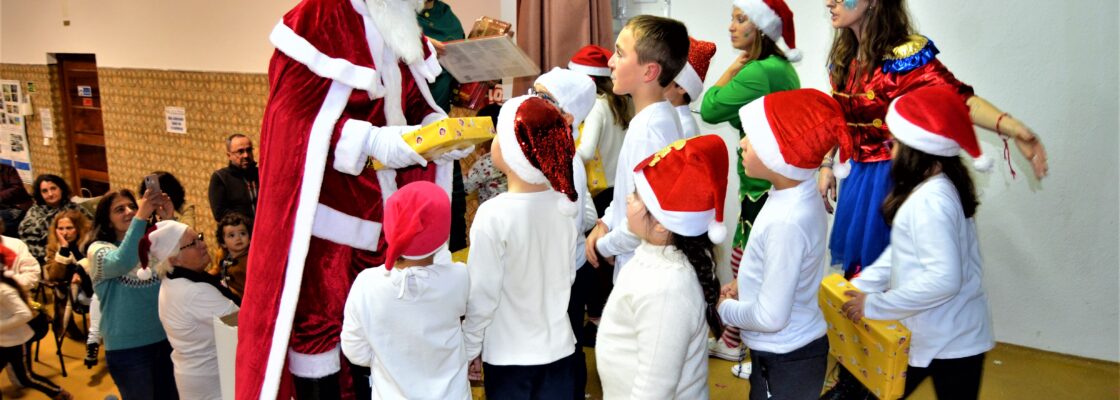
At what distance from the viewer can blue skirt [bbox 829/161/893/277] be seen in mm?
2703

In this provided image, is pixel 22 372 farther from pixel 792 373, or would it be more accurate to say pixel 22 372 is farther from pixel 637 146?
pixel 792 373

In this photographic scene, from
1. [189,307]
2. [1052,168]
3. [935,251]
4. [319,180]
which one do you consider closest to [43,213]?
[189,307]

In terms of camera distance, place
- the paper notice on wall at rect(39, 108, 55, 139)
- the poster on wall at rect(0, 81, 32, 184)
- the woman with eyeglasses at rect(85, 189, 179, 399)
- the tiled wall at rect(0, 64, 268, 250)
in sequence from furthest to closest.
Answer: the poster on wall at rect(0, 81, 32, 184), the paper notice on wall at rect(39, 108, 55, 139), the tiled wall at rect(0, 64, 268, 250), the woman with eyeglasses at rect(85, 189, 179, 399)

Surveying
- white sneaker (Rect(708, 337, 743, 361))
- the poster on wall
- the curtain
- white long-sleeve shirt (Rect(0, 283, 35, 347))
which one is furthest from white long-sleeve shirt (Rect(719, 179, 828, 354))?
the poster on wall

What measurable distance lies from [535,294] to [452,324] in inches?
10.3

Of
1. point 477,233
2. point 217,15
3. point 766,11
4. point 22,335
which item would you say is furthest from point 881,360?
point 217,15

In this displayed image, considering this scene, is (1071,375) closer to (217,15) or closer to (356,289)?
(356,289)

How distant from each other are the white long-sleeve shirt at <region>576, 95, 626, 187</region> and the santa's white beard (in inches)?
44.0

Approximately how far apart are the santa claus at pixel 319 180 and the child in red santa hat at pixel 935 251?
1260 millimetres

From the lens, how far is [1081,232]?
12.2 ft

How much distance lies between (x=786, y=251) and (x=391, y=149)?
1070 mm

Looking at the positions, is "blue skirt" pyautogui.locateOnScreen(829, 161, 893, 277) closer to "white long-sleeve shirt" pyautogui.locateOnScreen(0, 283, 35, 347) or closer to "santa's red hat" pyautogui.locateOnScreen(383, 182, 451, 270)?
"santa's red hat" pyautogui.locateOnScreen(383, 182, 451, 270)

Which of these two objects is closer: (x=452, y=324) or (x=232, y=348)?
(x=452, y=324)

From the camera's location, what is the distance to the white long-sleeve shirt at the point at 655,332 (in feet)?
6.29
